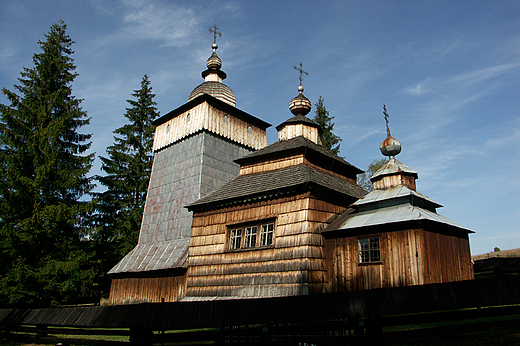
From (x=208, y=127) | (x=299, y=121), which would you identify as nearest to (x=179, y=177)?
(x=208, y=127)

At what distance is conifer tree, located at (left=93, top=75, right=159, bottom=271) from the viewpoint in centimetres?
2931

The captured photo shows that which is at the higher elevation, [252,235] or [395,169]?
[395,169]

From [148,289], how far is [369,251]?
12.7 meters

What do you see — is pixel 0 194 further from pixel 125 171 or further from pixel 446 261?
pixel 446 261

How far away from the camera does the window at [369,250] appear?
13570 millimetres

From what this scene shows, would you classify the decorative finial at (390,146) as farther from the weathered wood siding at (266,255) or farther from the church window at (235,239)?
the church window at (235,239)

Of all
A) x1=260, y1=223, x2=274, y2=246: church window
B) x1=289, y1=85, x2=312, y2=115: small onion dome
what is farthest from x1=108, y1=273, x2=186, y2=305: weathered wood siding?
x1=289, y1=85, x2=312, y2=115: small onion dome

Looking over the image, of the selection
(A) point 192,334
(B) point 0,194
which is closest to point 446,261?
(A) point 192,334

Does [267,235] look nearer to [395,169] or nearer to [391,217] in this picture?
[391,217]

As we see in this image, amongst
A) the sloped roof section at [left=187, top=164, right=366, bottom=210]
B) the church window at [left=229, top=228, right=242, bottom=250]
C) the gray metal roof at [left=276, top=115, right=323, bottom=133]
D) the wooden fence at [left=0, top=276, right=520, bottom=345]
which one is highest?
the gray metal roof at [left=276, top=115, right=323, bottom=133]

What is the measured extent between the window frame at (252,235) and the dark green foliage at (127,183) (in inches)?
581

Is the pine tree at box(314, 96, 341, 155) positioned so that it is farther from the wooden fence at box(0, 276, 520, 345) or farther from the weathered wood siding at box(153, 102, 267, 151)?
the wooden fence at box(0, 276, 520, 345)

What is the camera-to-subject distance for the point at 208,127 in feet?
79.2

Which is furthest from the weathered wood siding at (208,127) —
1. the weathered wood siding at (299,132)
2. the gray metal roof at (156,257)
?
the gray metal roof at (156,257)
